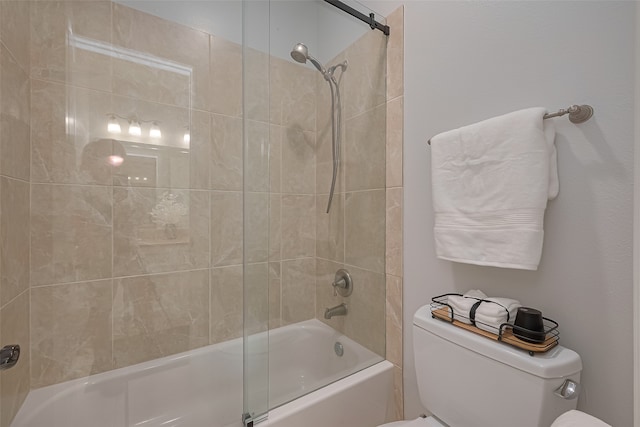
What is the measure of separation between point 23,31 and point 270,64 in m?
0.93

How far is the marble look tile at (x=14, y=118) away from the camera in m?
0.90

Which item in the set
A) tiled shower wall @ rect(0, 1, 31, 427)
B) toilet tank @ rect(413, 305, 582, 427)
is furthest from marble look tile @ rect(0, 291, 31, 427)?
toilet tank @ rect(413, 305, 582, 427)

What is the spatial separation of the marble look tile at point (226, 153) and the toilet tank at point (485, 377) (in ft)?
3.72

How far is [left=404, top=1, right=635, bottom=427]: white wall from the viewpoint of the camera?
2.22 feet

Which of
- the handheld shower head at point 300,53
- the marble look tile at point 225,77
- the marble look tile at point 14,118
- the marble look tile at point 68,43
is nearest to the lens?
the marble look tile at point 14,118

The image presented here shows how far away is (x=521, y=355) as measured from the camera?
2.29ft

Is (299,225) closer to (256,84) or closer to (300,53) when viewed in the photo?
(256,84)

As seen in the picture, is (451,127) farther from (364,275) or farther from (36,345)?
(36,345)

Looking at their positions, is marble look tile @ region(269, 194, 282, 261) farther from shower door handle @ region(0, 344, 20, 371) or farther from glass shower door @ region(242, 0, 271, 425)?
shower door handle @ region(0, 344, 20, 371)

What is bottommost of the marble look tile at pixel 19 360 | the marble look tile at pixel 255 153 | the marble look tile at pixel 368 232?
the marble look tile at pixel 19 360

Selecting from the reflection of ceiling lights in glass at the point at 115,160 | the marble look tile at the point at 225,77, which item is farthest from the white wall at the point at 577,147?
the reflection of ceiling lights in glass at the point at 115,160

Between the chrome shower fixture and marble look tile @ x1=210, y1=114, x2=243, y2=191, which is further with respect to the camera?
marble look tile @ x1=210, y1=114, x2=243, y2=191

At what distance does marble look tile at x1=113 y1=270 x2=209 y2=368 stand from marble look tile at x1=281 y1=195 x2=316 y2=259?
0.49 m

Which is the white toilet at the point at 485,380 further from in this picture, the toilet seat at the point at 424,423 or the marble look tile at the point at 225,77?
the marble look tile at the point at 225,77
